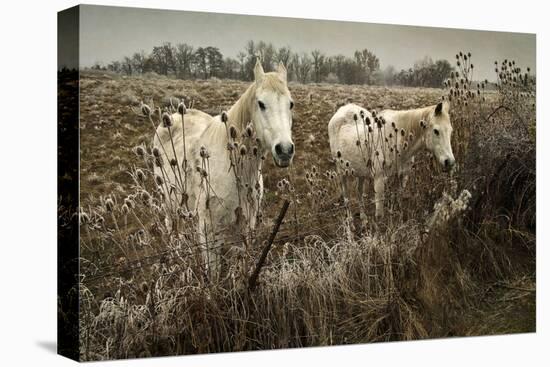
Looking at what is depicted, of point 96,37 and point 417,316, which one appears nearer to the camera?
point 96,37

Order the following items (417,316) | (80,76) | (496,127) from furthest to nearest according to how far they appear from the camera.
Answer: (496,127) → (417,316) → (80,76)

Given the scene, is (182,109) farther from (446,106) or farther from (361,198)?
(446,106)

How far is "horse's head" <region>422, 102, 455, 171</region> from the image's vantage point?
9.05 metres

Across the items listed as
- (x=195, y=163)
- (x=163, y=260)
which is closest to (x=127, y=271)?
(x=163, y=260)

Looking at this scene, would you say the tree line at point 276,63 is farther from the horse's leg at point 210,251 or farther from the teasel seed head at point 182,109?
the horse's leg at point 210,251

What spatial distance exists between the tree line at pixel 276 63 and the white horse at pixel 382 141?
283 millimetres

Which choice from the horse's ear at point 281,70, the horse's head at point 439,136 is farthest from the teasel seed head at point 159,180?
the horse's head at point 439,136

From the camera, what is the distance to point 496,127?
9.50 meters

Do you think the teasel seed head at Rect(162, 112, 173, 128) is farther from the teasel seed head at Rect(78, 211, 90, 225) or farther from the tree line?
the teasel seed head at Rect(78, 211, 90, 225)

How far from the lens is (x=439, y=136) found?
9.09 metres

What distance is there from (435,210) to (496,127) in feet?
3.51

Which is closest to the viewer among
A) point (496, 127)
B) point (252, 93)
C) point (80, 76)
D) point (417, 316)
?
point (80, 76)

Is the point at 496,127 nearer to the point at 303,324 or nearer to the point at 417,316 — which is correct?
the point at 417,316

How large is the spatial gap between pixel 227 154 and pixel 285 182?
0.59m
